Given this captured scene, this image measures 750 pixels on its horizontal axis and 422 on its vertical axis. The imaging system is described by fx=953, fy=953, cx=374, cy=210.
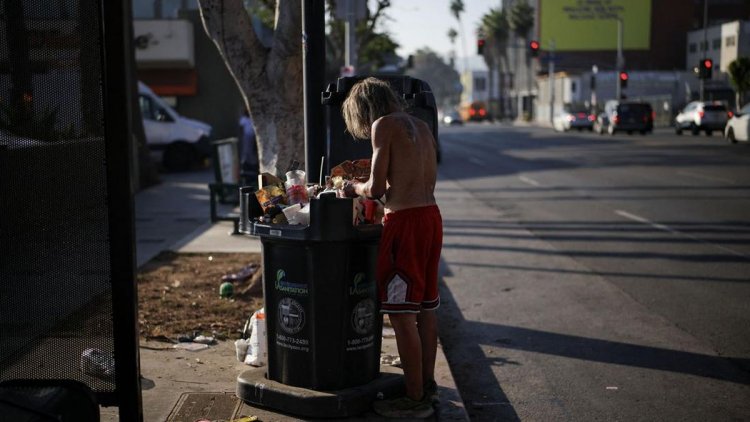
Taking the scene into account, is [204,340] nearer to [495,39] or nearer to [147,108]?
[147,108]

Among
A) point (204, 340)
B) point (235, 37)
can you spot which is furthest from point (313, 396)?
point (235, 37)

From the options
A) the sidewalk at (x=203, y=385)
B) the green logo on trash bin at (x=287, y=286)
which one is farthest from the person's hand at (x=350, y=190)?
the sidewalk at (x=203, y=385)

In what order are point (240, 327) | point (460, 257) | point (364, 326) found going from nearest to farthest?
1. point (364, 326)
2. point (240, 327)
3. point (460, 257)

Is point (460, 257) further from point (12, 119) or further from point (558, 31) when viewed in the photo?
point (558, 31)

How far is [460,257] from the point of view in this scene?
38.1ft

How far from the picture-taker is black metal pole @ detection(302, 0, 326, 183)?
669 centimetres

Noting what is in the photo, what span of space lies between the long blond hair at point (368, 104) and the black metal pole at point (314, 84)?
5.09 ft

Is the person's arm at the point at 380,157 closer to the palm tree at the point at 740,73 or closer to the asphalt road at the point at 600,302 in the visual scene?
the asphalt road at the point at 600,302

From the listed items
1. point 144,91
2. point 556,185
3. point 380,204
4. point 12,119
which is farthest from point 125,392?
point 144,91

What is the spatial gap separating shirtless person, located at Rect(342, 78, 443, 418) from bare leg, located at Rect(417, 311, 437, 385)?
16 centimetres

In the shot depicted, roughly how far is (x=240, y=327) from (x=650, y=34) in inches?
3609

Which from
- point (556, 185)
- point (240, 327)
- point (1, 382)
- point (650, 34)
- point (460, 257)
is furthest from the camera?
point (650, 34)

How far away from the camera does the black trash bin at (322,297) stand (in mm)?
5000

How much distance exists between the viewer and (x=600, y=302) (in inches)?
345
